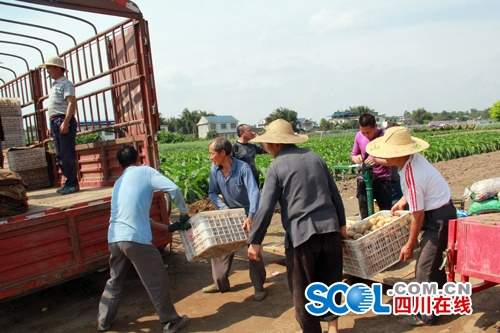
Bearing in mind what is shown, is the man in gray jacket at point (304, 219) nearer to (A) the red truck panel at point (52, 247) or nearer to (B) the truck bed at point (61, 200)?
(A) the red truck panel at point (52, 247)

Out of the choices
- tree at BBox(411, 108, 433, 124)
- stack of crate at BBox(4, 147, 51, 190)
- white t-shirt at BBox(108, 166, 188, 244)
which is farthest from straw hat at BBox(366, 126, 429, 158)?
tree at BBox(411, 108, 433, 124)

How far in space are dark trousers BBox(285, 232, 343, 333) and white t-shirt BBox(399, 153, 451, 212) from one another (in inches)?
28.8

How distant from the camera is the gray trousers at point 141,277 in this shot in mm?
3878

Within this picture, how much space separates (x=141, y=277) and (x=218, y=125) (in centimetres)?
8600

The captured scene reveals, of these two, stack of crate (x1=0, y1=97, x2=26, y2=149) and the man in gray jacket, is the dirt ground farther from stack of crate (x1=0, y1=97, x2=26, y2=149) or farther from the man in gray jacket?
stack of crate (x1=0, y1=97, x2=26, y2=149)

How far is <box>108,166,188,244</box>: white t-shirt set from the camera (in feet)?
12.7

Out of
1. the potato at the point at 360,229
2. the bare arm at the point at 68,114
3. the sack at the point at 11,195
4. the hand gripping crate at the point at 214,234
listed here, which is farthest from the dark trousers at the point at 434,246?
the bare arm at the point at 68,114

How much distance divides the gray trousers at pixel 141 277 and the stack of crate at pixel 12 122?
4.68 m

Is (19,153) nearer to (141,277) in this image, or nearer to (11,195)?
(11,195)

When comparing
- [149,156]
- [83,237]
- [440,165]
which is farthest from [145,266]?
[440,165]

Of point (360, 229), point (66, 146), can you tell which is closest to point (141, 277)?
point (360, 229)

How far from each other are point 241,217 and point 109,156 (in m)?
2.56

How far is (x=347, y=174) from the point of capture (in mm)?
14875

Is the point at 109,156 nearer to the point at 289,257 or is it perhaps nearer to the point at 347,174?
the point at 289,257
